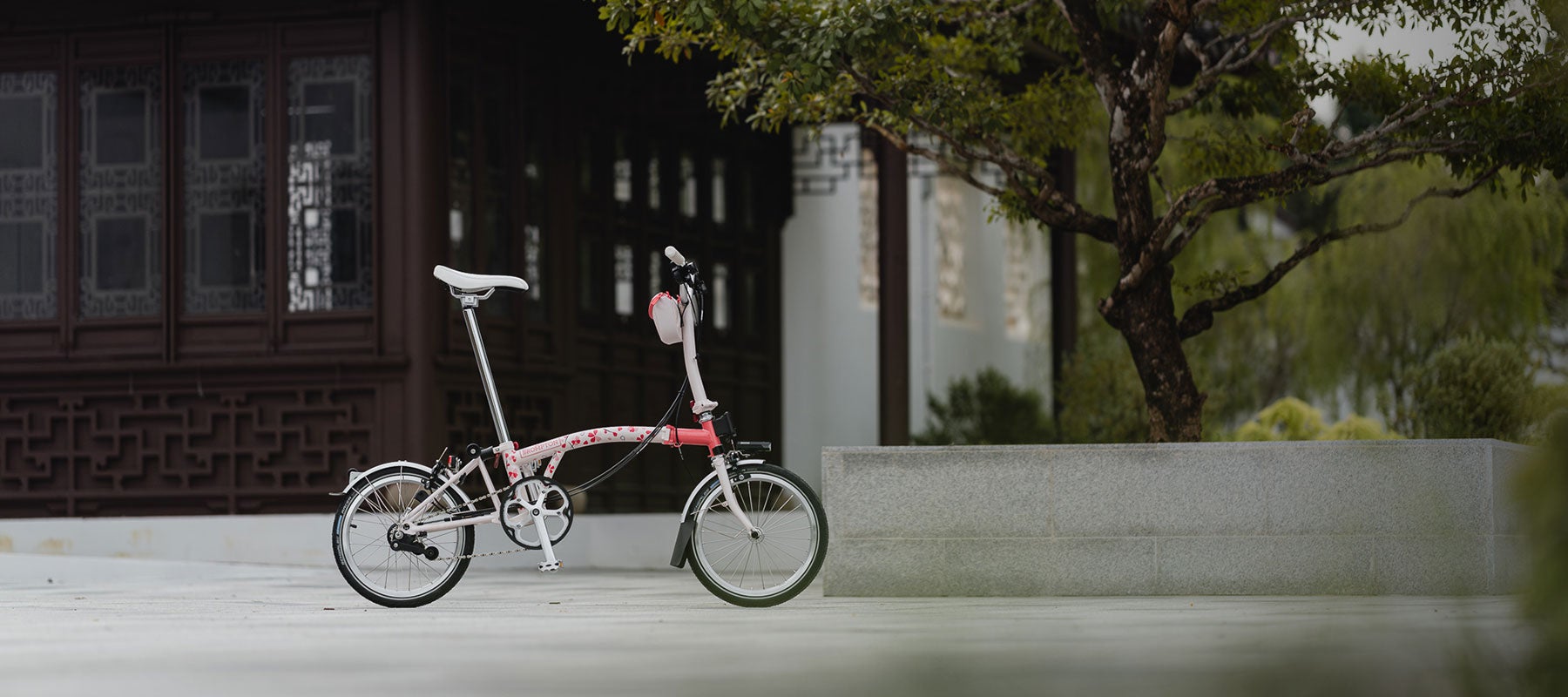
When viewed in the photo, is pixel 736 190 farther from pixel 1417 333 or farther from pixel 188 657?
pixel 188 657

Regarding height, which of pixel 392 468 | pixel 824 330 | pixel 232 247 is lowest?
pixel 392 468

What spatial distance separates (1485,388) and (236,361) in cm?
762

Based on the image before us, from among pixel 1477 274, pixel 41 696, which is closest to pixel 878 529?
pixel 41 696

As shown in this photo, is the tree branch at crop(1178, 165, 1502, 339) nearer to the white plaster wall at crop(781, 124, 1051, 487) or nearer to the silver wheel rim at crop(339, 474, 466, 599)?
the silver wheel rim at crop(339, 474, 466, 599)

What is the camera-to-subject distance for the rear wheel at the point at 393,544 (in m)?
7.03

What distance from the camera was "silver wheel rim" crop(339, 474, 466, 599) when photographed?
705 cm

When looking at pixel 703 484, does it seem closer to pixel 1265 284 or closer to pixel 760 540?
pixel 760 540

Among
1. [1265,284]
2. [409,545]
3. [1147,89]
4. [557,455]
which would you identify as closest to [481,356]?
[557,455]

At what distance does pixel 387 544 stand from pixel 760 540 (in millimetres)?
1436

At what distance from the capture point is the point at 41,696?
3.81 meters

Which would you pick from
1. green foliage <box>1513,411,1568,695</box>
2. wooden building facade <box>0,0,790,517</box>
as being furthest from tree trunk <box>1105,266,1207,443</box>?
green foliage <box>1513,411,1568,695</box>

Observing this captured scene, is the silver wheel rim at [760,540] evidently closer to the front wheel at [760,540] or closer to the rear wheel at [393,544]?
the front wheel at [760,540]

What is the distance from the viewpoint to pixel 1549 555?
2426 mm

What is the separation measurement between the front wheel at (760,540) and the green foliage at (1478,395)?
5935 millimetres
